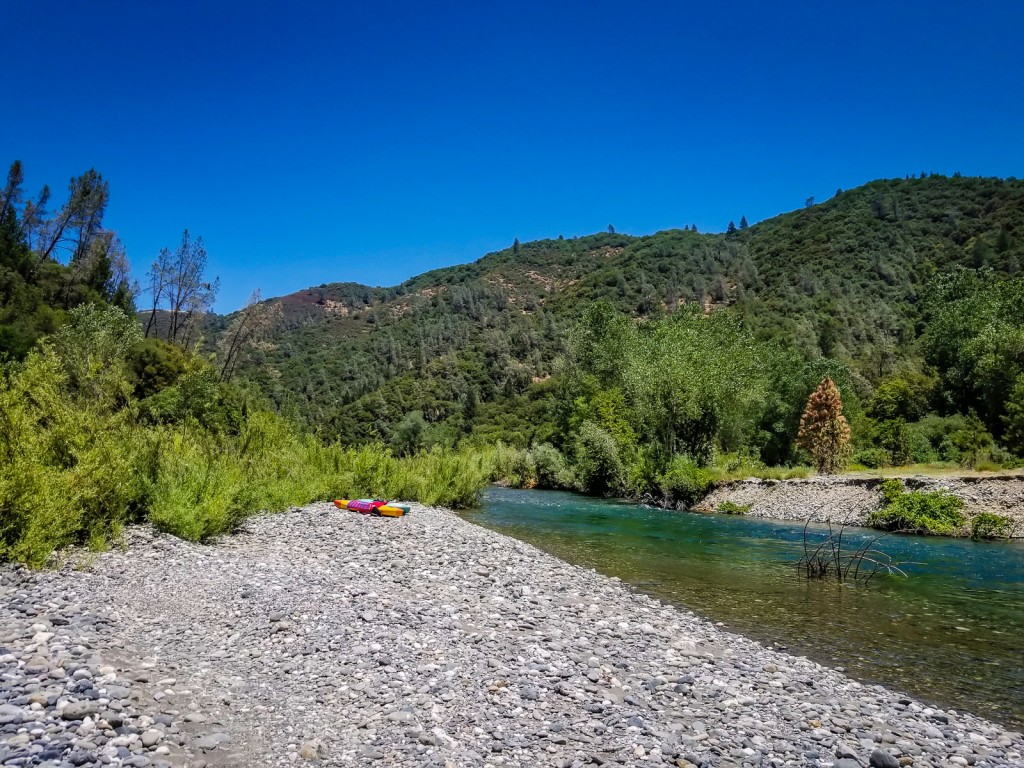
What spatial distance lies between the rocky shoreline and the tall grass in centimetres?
111

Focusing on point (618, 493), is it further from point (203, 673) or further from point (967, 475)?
point (203, 673)

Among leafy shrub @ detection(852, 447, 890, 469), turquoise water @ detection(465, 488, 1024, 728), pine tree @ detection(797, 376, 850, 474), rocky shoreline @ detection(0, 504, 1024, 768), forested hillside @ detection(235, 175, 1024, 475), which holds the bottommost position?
turquoise water @ detection(465, 488, 1024, 728)

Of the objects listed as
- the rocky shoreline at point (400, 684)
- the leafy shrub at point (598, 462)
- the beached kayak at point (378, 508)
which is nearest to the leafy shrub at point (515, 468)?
the leafy shrub at point (598, 462)

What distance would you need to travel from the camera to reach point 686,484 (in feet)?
137

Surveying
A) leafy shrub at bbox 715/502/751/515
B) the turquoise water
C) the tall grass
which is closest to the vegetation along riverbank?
the tall grass

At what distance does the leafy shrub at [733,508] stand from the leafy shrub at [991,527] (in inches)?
497

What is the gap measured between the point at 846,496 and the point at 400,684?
1338 inches

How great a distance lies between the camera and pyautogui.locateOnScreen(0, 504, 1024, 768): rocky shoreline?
6.13 metres

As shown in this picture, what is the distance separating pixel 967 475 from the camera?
32.3 metres

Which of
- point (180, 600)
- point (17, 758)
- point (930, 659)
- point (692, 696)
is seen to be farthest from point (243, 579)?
point (930, 659)

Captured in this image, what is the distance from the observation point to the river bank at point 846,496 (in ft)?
93.5

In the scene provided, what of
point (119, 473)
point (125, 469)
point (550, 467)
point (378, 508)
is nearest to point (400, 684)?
point (119, 473)

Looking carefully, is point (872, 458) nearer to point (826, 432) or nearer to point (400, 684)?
point (826, 432)

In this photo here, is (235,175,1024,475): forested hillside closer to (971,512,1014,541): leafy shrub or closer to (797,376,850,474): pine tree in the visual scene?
(797,376,850,474): pine tree
